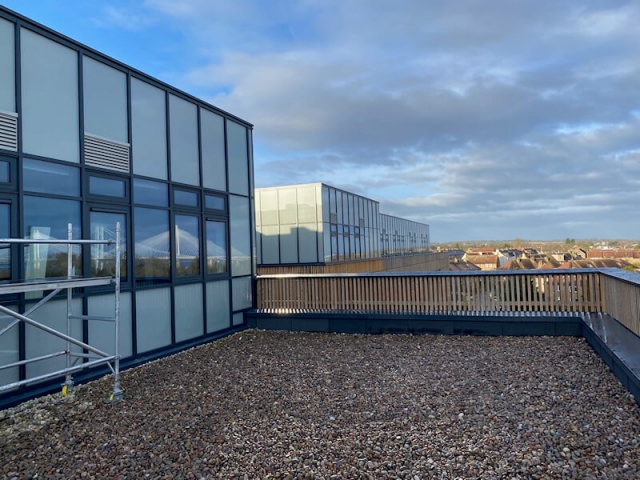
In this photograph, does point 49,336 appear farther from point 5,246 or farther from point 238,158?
point 238,158

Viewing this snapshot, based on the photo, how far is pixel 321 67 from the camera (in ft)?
39.7

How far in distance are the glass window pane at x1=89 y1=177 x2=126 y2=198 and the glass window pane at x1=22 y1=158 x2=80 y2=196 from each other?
230mm

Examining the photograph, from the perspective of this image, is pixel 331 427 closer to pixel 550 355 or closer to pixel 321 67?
pixel 550 355

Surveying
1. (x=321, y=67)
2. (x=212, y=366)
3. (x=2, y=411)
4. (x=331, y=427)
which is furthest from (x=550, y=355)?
(x=321, y=67)

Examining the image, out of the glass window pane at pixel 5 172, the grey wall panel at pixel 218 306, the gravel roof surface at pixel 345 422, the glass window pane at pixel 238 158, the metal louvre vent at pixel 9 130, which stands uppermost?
the glass window pane at pixel 238 158

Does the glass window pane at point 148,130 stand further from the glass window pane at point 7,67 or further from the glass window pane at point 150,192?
the glass window pane at point 7,67

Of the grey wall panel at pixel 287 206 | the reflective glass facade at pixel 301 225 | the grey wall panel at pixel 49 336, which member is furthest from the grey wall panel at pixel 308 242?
the grey wall panel at pixel 49 336

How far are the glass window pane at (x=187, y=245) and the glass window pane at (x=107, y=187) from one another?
125 centimetres

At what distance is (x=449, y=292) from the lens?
808 cm

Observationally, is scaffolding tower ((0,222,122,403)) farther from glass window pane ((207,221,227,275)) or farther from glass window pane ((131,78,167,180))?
glass window pane ((207,221,227,275))

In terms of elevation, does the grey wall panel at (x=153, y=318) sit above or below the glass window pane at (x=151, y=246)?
below

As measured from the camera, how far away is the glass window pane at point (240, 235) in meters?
8.67

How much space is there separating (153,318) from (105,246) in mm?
1444

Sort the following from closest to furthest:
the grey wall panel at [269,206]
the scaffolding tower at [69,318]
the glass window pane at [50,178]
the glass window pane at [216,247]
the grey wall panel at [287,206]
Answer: the scaffolding tower at [69,318] → the glass window pane at [50,178] → the glass window pane at [216,247] → the grey wall panel at [287,206] → the grey wall panel at [269,206]
